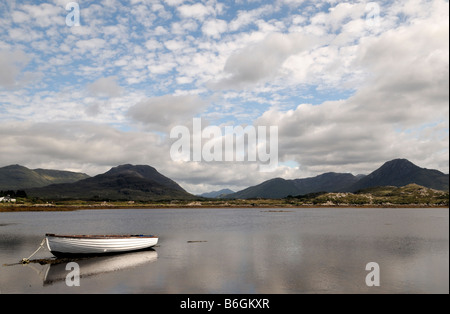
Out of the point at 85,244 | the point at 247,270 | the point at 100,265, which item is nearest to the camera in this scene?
the point at 247,270

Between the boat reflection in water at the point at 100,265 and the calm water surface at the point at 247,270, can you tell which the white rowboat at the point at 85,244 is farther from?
the calm water surface at the point at 247,270

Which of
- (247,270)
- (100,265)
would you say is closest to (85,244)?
(100,265)

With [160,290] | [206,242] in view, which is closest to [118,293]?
[160,290]

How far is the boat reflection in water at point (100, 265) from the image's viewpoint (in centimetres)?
3481

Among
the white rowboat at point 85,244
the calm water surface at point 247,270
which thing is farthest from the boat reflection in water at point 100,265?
the white rowboat at point 85,244

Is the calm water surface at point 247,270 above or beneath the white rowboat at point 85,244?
beneath

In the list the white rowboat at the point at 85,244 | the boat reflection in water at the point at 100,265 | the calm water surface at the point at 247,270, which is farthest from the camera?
the white rowboat at the point at 85,244

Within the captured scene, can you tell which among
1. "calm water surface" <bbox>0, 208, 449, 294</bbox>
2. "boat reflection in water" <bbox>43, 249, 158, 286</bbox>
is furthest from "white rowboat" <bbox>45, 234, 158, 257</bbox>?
"calm water surface" <bbox>0, 208, 449, 294</bbox>

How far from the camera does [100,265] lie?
40.2 meters

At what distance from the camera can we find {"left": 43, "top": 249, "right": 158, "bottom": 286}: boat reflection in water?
34812 millimetres

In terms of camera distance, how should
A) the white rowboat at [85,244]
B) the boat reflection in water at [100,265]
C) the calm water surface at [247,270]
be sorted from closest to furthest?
1. the calm water surface at [247,270]
2. the boat reflection in water at [100,265]
3. the white rowboat at [85,244]

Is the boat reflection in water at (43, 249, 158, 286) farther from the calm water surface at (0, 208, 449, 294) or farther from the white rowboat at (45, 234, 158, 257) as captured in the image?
the white rowboat at (45, 234, 158, 257)

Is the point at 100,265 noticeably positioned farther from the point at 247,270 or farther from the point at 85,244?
the point at 247,270

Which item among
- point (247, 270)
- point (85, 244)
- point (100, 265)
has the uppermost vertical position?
point (85, 244)
